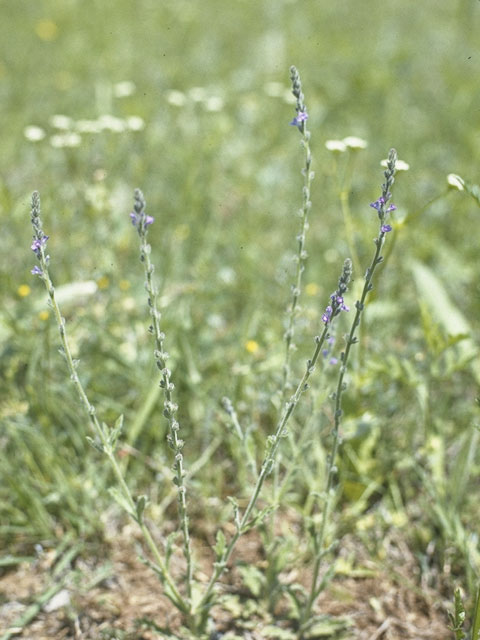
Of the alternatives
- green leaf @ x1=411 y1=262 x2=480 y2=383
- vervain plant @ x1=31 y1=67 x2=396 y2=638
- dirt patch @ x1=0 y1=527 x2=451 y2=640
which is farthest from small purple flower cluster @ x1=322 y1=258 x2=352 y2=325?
green leaf @ x1=411 y1=262 x2=480 y2=383

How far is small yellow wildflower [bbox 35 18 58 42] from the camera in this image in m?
6.85

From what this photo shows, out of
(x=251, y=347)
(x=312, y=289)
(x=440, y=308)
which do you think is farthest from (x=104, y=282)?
(x=440, y=308)

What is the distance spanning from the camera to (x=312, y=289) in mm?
3561

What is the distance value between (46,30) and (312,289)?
200 inches

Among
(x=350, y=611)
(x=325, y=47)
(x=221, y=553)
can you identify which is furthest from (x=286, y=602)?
(x=325, y=47)

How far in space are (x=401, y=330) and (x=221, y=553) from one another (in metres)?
1.95

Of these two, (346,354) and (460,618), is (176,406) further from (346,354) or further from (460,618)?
(460,618)

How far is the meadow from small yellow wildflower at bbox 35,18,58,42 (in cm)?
158

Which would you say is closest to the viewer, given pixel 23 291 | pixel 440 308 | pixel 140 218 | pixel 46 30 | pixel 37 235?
pixel 140 218

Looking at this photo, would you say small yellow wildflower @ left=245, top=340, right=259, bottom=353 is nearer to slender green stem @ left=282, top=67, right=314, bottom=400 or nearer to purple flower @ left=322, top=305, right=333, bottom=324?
slender green stem @ left=282, top=67, right=314, bottom=400

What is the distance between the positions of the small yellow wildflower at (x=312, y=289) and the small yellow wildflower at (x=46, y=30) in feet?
15.8

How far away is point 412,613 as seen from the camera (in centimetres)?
222

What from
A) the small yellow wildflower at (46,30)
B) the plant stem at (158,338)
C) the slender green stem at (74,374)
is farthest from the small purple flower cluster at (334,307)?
the small yellow wildflower at (46,30)

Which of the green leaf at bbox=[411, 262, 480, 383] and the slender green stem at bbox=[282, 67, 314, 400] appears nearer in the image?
the slender green stem at bbox=[282, 67, 314, 400]
